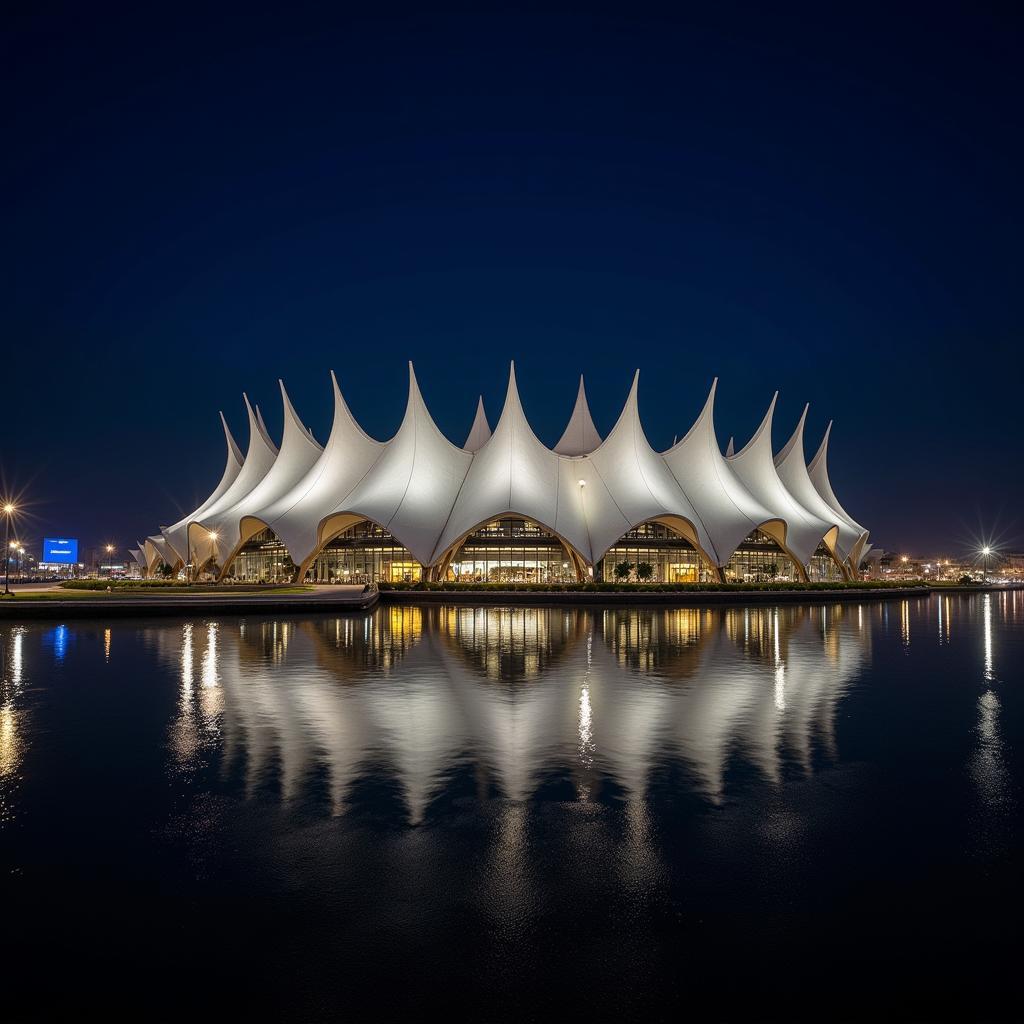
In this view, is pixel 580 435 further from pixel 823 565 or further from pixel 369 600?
pixel 369 600

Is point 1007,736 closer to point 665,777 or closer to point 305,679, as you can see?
point 665,777

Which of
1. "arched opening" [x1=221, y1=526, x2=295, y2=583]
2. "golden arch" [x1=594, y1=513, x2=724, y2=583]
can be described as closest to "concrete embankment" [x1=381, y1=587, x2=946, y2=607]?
"golden arch" [x1=594, y1=513, x2=724, y2=583]

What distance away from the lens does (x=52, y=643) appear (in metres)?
18.4

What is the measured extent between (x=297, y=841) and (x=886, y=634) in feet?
65.8

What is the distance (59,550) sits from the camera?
3418 inches

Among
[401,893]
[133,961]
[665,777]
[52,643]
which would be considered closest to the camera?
[133,961]

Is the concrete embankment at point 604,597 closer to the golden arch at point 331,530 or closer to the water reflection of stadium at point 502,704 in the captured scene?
the golden arch at point 331,530

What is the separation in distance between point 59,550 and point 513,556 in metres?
65.4

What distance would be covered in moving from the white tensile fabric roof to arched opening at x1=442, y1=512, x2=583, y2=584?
10.2ft

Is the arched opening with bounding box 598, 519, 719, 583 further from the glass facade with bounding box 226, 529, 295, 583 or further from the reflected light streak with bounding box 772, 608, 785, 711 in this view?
the reflected light streak with bounding box 772, 608, 785, 711

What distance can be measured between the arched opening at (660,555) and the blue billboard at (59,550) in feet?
225

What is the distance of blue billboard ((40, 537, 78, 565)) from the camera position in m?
85.8

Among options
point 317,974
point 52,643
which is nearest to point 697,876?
point 317,974

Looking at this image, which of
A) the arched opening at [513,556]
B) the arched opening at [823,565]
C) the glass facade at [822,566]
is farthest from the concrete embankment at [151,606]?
the glass facade at [822,566]
